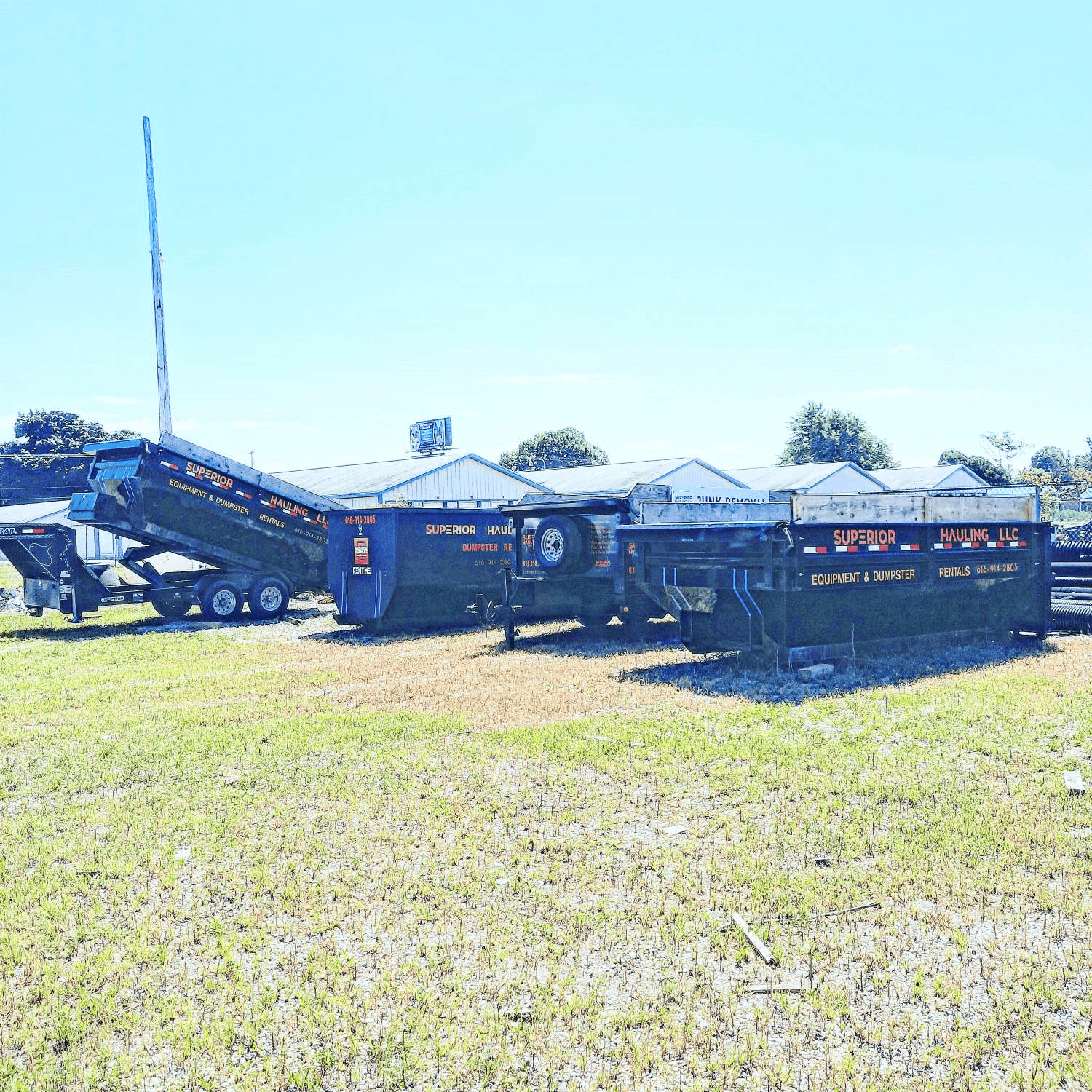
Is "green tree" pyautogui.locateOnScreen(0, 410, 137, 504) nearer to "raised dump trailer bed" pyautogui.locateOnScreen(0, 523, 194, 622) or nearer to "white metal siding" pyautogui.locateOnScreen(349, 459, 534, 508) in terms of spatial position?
"white metal siding" pyautogui.locateOnScreen(349, 459, 534, 508)

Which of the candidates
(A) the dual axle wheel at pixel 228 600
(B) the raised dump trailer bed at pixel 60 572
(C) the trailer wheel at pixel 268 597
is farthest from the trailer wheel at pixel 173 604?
(C) the trailer wheel at pixel 268 597

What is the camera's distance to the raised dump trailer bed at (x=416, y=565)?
48.5 feet

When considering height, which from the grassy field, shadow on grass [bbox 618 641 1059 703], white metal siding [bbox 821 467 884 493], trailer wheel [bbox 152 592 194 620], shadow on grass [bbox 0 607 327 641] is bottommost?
the grassy field

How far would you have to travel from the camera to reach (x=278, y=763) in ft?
23.0

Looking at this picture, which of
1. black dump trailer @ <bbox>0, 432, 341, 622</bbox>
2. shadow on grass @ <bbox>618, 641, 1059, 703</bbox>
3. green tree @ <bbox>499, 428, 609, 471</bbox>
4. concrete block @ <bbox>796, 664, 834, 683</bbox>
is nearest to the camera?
shadow on grass @ <bbox>618, 641, 1059, 703</bbox>

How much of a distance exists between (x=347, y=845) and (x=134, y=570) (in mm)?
13935

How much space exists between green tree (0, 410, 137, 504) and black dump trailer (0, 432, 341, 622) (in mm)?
47272

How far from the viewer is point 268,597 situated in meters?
18.0

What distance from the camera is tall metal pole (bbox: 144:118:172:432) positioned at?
2305 cm

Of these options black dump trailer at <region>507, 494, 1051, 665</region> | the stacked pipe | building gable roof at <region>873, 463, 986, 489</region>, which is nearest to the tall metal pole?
black dump trailer at <region>507, 494, 1051, 665</region>

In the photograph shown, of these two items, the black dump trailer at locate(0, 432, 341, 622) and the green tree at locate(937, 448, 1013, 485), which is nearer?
the black dump trailer at locate(0, 432, 341, 622)

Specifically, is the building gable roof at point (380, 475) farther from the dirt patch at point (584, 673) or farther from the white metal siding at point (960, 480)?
the white metal siding at point (960, 480)

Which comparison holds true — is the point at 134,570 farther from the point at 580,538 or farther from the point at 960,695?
the point at 960,695

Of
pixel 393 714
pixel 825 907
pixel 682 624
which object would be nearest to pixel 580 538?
pixel 682 624
